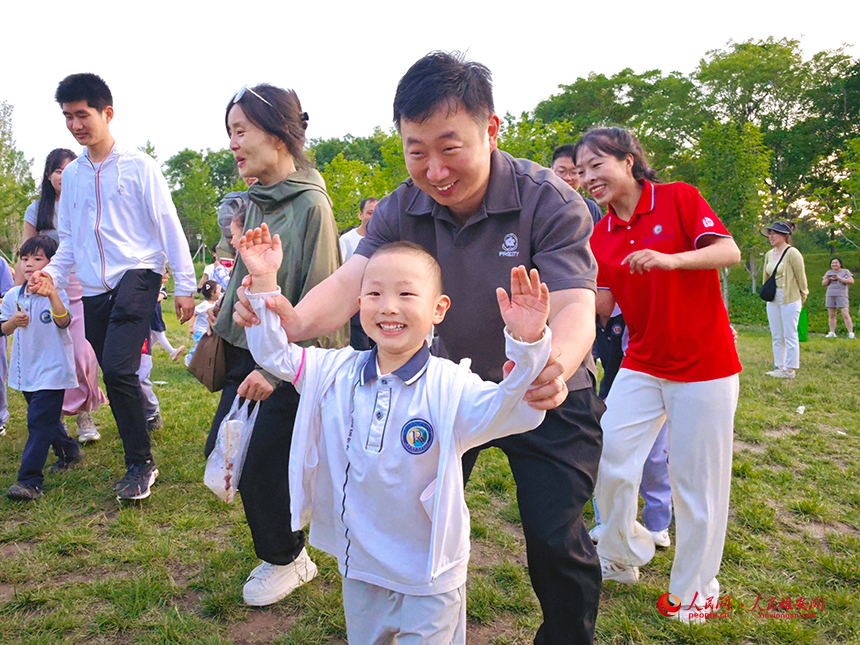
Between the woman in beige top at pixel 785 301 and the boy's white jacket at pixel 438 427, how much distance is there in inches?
358

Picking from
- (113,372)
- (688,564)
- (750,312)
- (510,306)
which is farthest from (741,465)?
(750,312)

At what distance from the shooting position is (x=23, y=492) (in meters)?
4.18

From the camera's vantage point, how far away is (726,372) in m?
3.04

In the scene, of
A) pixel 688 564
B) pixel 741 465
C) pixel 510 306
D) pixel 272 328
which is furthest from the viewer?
pixel 741 465

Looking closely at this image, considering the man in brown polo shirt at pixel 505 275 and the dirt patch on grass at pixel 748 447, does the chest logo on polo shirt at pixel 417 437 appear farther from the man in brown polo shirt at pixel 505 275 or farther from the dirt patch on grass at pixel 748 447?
the dirt patch on grass at pixel 748 447

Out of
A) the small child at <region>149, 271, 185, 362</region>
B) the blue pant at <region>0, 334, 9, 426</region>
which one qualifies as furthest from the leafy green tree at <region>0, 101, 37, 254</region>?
the blue pant at <region>0, 334, 9, 426</region>

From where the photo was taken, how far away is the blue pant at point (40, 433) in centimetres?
430

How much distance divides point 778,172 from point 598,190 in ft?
106

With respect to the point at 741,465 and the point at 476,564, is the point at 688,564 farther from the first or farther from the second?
the point at 741,465

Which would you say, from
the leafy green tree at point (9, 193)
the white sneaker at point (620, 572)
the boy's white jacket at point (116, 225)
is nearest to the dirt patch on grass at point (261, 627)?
the white sneaker at point (620, 572)

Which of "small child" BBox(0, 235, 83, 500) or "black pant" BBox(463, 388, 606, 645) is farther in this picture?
"small child" BBox(0, 235, 83, 500)

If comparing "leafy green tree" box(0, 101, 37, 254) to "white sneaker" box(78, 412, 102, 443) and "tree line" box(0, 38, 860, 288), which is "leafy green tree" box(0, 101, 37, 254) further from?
"white sneaker" box(78, 412, 102, 443)

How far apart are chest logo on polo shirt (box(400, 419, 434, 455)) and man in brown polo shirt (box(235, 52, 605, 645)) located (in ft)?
1.45

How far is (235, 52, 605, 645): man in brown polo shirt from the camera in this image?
205 cm
